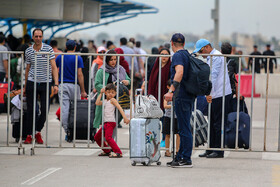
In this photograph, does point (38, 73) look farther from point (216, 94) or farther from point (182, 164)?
point (182, 164)

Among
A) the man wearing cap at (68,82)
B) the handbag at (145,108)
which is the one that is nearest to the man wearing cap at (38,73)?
the man wearing cap at (68,82)

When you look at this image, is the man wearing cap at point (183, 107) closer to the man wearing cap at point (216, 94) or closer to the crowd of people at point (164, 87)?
the crowd of people at point (164, 87)

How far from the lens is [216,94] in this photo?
402 inches

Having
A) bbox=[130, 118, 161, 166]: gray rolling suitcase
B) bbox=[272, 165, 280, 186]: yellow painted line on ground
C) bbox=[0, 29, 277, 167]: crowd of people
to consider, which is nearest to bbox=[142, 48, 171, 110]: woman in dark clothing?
bbox=[0, 29, 277, 167]: crowd of people

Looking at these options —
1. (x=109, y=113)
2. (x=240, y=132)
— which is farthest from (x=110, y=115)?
(x=240, y=132)

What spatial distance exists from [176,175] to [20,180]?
185 centimetres

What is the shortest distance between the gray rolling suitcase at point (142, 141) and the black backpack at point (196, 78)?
692 mm

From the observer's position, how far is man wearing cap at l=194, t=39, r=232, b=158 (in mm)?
10133

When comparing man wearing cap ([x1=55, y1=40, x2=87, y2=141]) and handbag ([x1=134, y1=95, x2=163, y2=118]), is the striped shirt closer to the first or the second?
man wearing cap ([x1=55, y1=40, x2=87, y2=141])

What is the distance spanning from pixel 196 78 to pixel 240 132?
5.31 feet

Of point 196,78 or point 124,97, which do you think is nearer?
point 196,78

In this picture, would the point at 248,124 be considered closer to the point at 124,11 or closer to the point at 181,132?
the point at 181,132

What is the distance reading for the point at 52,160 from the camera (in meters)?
9.86

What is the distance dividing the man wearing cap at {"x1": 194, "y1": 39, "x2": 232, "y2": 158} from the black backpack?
3.11 feet
